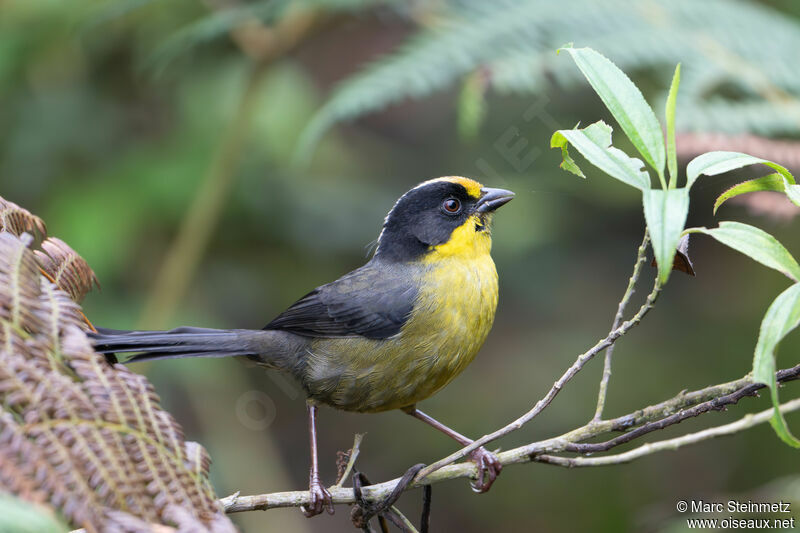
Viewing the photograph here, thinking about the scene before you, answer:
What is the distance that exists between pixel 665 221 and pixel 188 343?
79.6 inches

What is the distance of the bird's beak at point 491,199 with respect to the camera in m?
3.35

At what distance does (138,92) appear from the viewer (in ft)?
17.3

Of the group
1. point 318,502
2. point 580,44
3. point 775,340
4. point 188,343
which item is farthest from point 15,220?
point 580,44

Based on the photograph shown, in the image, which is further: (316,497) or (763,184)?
(316,497)

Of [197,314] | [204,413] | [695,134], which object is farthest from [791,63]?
[204,413]

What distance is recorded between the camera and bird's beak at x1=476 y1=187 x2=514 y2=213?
3349mm

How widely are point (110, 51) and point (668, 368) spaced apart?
14.7 ft

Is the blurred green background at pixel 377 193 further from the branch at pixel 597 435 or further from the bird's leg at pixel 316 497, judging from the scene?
the branch at pixel 597 435

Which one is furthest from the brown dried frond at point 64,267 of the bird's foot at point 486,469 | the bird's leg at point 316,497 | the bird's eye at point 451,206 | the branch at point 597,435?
the bird's eye at point 451,206

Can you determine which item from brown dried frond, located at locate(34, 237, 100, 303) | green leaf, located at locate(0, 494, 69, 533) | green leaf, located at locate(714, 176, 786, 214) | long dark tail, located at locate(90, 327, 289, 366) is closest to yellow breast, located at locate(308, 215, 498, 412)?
long dark tail, located at locate(90, 327, 289, 366)

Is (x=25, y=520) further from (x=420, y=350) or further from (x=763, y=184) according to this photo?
(x=420, y=350)

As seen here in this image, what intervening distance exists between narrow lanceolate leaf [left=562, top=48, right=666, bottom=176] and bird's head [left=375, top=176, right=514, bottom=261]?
5.82 feet

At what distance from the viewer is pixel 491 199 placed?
339 centimetres

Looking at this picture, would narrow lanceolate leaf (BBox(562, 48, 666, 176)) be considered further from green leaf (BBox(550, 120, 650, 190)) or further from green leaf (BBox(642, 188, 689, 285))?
green leaf (BBox(642, 188, 689, 285))
